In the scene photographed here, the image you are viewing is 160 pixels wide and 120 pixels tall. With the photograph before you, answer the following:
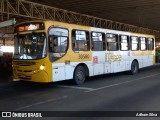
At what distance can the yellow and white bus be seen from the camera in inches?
416

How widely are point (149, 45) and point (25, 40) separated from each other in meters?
11.1

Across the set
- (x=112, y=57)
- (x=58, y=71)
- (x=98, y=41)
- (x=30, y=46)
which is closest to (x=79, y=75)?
(x=58, y=71)

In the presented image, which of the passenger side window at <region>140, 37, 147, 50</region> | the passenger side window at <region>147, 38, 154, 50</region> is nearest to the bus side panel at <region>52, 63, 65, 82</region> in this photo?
the passenger side window at <region>140, 37, 147, 50</region>

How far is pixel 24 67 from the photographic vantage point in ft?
36.0

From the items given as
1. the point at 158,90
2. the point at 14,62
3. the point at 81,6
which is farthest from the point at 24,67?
the point at 81,6

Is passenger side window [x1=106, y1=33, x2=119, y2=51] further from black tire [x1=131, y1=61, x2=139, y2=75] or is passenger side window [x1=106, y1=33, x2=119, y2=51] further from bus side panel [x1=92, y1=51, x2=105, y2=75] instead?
black tire [x1=131, y1=61, x2=139, y2=75]

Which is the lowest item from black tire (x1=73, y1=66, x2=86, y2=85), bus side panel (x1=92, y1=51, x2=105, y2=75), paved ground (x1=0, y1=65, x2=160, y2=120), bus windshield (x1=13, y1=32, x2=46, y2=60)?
paved ground (x1=0, y1=65, x2=160, y2=120)

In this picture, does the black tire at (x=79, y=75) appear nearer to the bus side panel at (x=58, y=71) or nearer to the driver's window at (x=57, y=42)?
the bus side panel at (x=58, y=71)

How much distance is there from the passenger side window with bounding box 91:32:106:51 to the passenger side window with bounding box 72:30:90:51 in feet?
1.73

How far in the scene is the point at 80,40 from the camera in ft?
40.9

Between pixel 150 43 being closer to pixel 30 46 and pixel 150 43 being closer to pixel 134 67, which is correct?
Answer: pixel 134 67

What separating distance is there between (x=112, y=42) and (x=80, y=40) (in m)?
3.08

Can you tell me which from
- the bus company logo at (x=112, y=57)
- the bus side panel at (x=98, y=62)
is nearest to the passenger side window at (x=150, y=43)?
the bus company logo at (x=112, y=57)

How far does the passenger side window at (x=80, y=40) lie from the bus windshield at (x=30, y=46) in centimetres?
189
